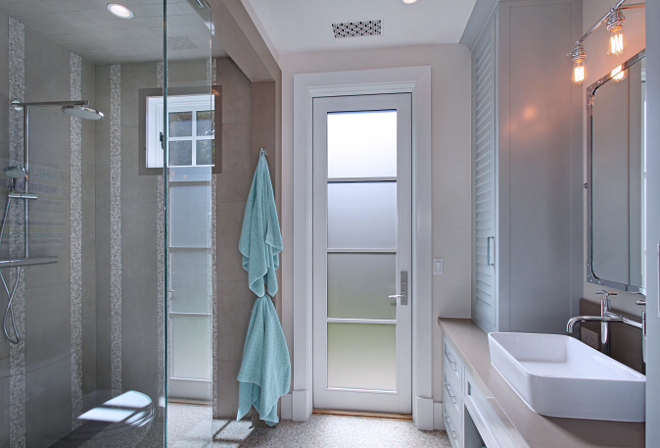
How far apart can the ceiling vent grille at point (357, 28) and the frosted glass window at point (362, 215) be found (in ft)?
3.00

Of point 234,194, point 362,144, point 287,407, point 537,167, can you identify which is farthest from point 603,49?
point 287,407

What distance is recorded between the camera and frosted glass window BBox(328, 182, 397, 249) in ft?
7.59

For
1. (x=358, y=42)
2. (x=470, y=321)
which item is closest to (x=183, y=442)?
(x=470, y=321)

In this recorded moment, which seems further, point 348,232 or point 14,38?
point 348,232

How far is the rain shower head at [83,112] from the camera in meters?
1.03

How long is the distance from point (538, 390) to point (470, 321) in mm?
1148

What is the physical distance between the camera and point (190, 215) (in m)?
1.46

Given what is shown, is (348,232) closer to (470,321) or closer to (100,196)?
(470,321)

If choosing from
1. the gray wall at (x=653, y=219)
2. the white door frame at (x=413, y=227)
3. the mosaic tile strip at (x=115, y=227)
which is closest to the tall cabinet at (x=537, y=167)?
the white door frame at (x=413, y=227)

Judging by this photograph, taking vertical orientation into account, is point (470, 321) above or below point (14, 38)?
below

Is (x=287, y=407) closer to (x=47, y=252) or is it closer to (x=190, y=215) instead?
(x=190, y=215)

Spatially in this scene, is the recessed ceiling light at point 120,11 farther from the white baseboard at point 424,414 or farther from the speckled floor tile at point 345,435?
the white baseboard at point 424,414

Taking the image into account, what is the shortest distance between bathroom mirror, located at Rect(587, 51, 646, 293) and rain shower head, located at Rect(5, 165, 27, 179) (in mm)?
1982

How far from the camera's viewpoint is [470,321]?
2.10 metres
